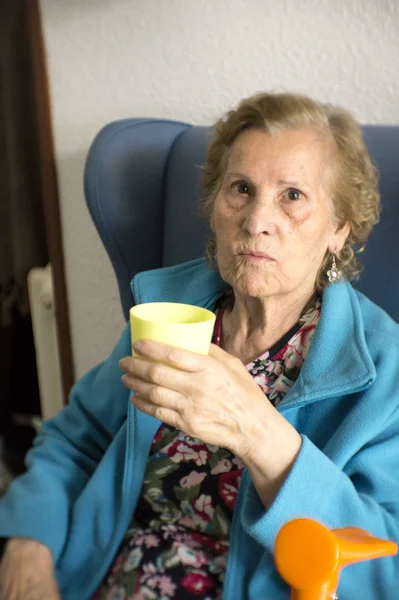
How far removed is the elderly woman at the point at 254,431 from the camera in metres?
0.80

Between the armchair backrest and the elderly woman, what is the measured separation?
0.15 metres

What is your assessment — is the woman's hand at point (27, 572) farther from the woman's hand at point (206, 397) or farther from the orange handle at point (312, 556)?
the orange handle at point (312, 556)

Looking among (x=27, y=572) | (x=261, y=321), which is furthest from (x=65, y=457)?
(x=261, y=321)

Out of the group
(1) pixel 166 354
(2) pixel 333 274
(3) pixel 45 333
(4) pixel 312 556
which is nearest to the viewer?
(4) pixel 312 556

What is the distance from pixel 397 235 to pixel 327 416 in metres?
0.36

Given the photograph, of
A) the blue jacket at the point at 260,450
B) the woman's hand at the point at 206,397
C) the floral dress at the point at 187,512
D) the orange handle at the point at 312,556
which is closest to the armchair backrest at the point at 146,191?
the blue jacket at the point at 260,450

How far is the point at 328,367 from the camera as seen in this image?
0.93 meters

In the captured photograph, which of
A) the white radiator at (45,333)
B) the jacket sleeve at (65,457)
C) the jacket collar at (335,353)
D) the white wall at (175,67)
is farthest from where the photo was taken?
the white radiator at (45,333)

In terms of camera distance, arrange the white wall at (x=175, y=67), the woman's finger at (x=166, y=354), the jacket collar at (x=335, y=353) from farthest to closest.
→ 1. the white wall at (x=175, y=67)
2. the jacket collar at (x=335, y=353)
3. the woman's finger at (x=166, y=354)

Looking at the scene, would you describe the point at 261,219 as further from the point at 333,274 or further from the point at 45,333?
the point at 45,333

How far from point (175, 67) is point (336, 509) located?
112 cm

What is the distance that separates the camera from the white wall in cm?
127

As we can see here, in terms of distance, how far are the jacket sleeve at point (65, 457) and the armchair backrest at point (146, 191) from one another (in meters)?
0.29

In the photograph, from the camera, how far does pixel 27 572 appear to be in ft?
3.16
